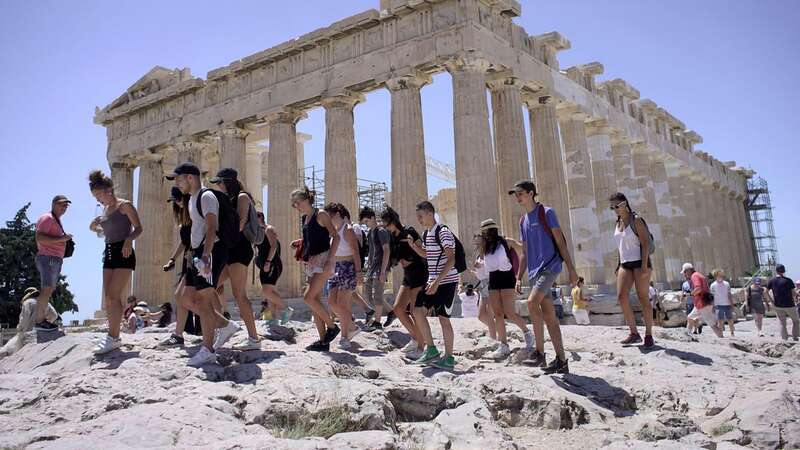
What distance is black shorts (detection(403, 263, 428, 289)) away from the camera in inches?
314

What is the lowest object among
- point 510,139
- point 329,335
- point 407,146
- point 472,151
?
point 329,335

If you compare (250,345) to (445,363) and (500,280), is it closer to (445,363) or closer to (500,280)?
(445,363)

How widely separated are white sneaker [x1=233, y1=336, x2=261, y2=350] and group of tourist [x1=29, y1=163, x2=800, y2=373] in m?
0.02

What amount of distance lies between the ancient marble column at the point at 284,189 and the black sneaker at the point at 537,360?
1613 centimetres

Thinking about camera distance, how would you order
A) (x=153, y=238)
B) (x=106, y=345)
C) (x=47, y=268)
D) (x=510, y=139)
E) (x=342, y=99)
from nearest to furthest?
(x=106, y=345) < (x=47, y=268) < (x=510, y=139) < (x=342, y=99) < (x=153, y=238)

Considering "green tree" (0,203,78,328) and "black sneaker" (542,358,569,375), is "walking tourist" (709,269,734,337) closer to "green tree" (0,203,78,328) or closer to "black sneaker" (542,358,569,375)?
"black sneaker" (542,358,569,375)

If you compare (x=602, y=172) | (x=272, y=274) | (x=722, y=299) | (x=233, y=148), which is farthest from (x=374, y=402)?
(x=602, y=172)

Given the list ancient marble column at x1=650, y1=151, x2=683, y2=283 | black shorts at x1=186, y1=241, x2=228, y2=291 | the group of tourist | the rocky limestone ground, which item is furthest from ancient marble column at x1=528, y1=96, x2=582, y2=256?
black shorts at x1=186, y1=241, x2=228, y2=291

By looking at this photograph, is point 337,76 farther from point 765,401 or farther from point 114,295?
point 765,401

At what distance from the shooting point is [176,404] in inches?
190

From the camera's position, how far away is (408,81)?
65.3 ft

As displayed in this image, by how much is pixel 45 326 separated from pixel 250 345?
3.38 meters

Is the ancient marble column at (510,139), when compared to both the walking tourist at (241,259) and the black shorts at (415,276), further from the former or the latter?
the walking tourist at (241,259)

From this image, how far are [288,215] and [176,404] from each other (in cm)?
1849
